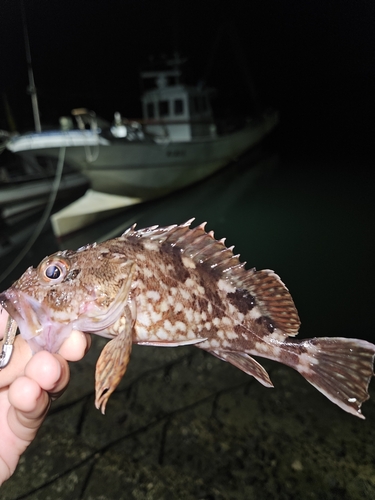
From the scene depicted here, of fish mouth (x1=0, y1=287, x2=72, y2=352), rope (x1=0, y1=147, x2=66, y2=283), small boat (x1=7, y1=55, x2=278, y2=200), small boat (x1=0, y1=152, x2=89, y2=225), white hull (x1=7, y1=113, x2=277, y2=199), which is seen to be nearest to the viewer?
fish mouth (x1=0, y1=287, x2=72, y2=352)

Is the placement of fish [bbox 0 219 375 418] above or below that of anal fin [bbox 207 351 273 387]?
above

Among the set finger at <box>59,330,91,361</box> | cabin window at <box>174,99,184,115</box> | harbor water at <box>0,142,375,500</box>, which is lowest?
harbor water at <box>0,142,375,500</box>

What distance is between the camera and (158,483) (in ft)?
11.2

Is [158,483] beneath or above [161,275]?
beneath

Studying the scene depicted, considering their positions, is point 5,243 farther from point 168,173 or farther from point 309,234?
point 309,234

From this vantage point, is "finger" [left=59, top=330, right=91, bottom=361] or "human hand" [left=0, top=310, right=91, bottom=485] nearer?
"human hand" [left=0, top=310, right=91, bottom=485]

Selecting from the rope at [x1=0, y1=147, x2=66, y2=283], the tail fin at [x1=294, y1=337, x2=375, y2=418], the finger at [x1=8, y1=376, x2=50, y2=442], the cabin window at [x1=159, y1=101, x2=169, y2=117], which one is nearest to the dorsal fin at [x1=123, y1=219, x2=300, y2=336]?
the tail fin at [x1=294, y1=337, x2=375, y2=418]

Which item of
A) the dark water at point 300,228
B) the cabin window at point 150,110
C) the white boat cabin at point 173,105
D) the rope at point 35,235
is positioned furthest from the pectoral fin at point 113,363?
the cabin window at point 150,110

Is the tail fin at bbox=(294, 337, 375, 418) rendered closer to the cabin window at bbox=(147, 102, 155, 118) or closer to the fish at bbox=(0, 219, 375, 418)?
the fish at bbox=(0, 219, 375, 418)

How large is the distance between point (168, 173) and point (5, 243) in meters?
6.87

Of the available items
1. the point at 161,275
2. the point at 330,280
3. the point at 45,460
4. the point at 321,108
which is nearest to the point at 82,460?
the point at 45,460

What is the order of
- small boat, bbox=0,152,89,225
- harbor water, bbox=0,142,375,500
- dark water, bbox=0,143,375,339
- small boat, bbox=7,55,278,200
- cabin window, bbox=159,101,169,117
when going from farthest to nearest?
1. cabin window, bbox=159,101,169,117
2. small boat, bbox=0,152,89,225
3. small boat, bbox=7,55,278,200
4. dark water, bbox=0,143,375,339
5. harbor water, bbox=0,142,375,500

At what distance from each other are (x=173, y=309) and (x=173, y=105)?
54.6ft

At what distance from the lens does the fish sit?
1.78 metres
